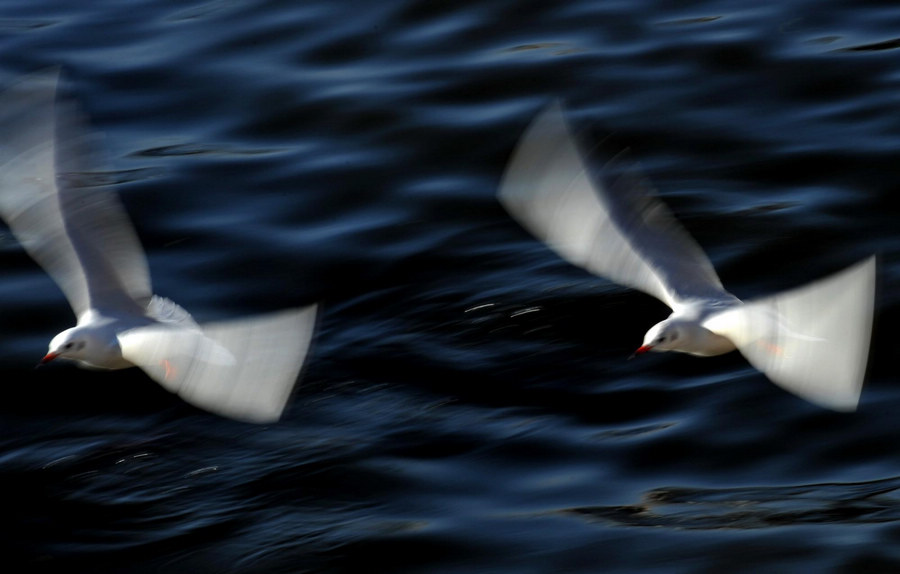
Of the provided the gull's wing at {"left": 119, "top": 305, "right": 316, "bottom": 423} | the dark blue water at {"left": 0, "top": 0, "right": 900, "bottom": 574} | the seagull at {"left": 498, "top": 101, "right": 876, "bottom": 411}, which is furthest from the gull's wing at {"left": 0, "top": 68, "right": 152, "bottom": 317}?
the seagull at {"left": 498, "top": 101, "right": 876, "bottom": 411}

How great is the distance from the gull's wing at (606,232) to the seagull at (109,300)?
0.82 metres

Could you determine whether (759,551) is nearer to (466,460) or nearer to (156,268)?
(466,460)

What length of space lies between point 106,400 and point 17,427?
0.33m

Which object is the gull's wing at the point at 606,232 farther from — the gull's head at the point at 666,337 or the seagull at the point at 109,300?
the seagull at the point at 109,300

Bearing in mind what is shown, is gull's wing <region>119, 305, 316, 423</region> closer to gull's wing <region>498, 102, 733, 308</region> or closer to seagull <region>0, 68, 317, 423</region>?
seagull <region>0, 68, 317, 423</region>

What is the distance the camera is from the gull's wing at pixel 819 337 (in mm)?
4156

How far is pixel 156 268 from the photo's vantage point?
665cm

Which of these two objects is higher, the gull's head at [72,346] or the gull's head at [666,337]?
the gull's head at [72,346]

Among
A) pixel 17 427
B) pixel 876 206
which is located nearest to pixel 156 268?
pixel 17 427

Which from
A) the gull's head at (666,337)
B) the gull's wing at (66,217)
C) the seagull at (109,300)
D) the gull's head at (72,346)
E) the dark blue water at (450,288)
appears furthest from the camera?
the gull's wing at (66,217)

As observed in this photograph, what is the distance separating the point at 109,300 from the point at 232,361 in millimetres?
846

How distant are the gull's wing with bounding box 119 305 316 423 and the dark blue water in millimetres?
706

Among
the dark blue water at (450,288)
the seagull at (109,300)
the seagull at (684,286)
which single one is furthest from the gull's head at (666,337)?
the seagull at (109,300)

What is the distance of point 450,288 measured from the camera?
6.32 metres
